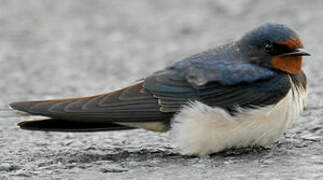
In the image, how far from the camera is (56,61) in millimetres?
6457

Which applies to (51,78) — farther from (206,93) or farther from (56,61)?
(206,93)

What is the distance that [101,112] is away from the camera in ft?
11.9

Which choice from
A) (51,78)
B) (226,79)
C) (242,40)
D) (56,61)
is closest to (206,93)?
(226,79)

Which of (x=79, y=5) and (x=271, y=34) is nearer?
(x=271, y=34)

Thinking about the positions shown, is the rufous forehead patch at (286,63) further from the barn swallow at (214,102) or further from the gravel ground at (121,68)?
the gravel ground at (121,68)

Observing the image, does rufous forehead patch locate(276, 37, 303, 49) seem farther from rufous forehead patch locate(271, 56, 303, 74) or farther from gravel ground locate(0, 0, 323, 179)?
gravel ground locate(0, 0, 323, 179)

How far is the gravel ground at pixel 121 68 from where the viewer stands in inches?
136

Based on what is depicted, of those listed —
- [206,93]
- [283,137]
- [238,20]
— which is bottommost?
[283,137]

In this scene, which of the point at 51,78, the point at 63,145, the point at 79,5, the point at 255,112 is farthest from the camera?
the point at 79,5

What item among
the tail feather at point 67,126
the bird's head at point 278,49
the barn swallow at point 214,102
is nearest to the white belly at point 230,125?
the barn swallow at point 214,102

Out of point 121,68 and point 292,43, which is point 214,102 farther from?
point 121,68

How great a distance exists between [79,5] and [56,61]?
1794 millimetres

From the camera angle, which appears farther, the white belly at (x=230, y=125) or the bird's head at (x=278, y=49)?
the bird's head at (x=278, y=49)

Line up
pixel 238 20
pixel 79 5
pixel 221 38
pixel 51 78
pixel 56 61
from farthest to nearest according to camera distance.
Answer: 1. pixel 79 5
2. pixel 238 20
3. pixel 221 38
4. pixel 56 61
5. pixel 51 78
